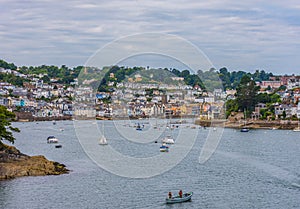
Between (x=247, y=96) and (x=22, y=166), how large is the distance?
4714cm

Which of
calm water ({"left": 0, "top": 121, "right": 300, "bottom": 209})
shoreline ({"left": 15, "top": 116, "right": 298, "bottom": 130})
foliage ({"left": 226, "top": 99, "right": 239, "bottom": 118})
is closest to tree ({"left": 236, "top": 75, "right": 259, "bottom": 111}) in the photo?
foliage ({"left": 226, "top": 99, "right": 239, "bottom": 118})

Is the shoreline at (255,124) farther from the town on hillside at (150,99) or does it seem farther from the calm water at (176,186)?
the calm water at (176,186)

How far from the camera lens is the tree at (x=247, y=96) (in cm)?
6806

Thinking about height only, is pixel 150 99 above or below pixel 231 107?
above

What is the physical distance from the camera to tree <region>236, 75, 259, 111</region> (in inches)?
2680

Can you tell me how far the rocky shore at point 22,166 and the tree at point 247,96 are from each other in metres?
44.0

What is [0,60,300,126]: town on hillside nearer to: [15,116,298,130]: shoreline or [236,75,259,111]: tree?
[236,75,259,111]: tree

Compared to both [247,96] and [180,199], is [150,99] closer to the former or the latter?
[247,96]

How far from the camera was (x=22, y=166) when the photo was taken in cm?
2412

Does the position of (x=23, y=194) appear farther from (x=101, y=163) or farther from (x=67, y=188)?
(x=101, y=163)

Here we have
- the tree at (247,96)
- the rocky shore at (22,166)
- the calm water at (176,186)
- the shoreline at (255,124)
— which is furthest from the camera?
the tree at (247,96)

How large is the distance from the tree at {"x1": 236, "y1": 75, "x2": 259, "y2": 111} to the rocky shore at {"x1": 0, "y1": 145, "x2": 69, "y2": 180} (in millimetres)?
43983

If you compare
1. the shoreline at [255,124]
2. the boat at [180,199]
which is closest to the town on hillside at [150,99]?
the shoreline at [255,124]

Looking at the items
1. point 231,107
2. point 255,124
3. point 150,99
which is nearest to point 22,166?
point 255,124
